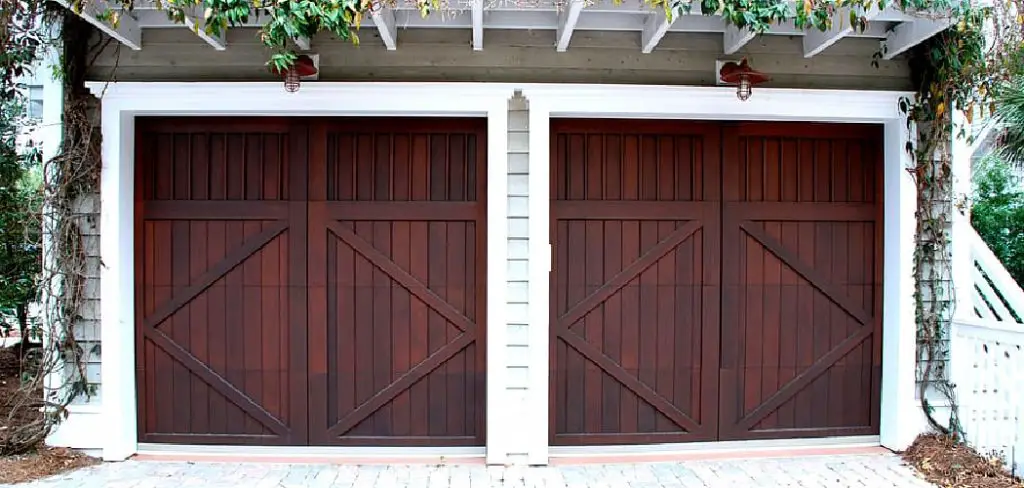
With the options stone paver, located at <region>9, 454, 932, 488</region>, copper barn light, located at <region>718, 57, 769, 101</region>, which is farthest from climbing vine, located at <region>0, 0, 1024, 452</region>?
stone paver, located at <region>9, 454, 932, 488</region>

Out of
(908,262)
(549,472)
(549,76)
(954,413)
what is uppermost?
(549,76)

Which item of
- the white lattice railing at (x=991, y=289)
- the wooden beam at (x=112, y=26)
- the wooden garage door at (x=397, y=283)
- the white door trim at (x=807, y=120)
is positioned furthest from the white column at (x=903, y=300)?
the wooden beam at (x=112, y=26)

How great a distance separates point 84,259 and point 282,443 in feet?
5.13

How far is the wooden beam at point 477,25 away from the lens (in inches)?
123

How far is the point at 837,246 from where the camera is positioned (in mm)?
4016

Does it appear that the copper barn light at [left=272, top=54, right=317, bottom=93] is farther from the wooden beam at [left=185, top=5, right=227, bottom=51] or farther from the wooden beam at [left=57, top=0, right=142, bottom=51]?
the wooden beam at [left=57, top=0, right=142, bottom=51]

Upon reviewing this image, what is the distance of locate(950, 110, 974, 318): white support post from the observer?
3852 millimetres

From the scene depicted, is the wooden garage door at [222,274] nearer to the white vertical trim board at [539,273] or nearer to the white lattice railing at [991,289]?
the white vertical trim board at [539,273]

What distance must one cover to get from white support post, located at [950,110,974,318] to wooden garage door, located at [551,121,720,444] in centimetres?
140

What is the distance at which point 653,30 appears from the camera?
3.47 metres

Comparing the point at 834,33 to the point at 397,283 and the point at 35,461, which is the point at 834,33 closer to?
the point at 397,283

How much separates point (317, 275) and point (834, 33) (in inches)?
127

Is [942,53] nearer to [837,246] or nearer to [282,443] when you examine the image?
[837,246]

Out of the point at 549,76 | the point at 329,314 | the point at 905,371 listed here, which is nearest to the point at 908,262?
the point at 905,371
